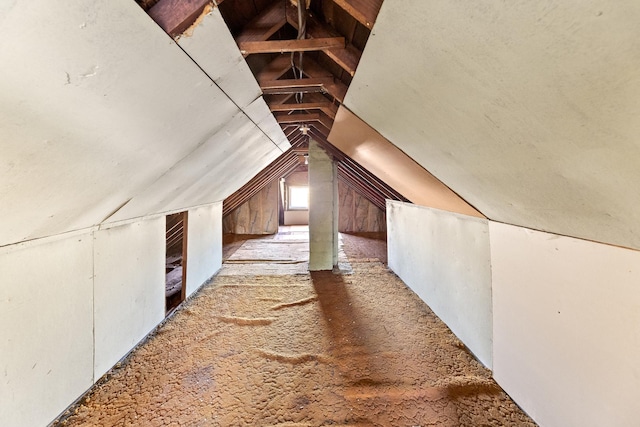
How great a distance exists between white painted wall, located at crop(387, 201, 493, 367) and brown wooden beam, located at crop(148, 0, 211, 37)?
2194 mm

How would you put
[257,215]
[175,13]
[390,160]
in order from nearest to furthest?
1. [175,13]
2. [390,160]
3. [257,215]

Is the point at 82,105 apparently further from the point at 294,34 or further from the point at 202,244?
the point at 202,244

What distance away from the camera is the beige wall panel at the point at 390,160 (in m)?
2.10

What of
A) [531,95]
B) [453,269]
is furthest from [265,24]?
[453,269]

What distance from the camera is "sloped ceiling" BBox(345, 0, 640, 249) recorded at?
23.7 inches

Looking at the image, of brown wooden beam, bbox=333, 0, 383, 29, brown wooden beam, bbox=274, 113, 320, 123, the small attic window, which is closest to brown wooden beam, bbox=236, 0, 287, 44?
brown wooden beam, bbox=333, 0, 383, 29

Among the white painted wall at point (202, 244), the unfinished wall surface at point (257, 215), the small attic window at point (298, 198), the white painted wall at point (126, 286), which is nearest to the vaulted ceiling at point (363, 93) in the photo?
the white painted wall at point (126, 286)

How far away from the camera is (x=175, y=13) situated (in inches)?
36.0

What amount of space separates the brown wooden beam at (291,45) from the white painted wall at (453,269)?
168 centimetres

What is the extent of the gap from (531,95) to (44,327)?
2.49 m

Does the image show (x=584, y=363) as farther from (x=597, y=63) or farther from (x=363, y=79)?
(x=363, y=79)

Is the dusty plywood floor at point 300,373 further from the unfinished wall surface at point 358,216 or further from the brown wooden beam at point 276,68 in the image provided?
the unfinished wall surface at point 358,216

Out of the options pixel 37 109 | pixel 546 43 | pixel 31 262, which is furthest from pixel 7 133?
pixel 546 43

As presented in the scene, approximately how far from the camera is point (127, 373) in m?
2.07
